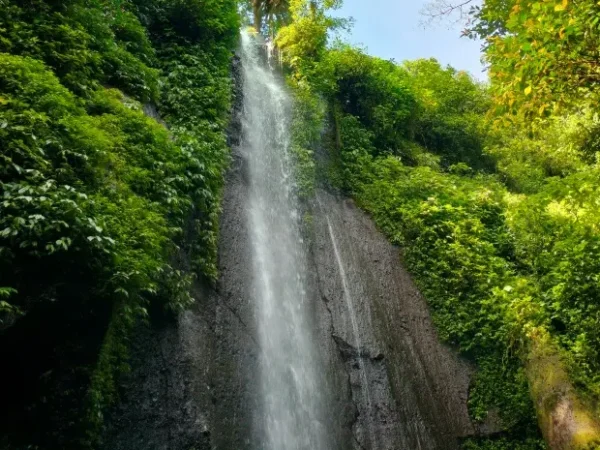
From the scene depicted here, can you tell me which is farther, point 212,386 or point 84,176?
point 212,386

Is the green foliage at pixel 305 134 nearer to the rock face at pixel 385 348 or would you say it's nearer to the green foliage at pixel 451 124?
the rock face at pixel 385 348

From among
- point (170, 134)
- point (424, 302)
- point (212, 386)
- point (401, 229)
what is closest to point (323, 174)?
point (401, 229)

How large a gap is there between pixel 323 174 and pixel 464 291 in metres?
4.34

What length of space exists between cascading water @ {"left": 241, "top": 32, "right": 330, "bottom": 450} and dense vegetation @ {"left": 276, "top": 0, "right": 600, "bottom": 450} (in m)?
0.93

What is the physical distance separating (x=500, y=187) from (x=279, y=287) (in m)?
8.21

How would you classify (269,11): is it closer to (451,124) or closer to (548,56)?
(451,124)

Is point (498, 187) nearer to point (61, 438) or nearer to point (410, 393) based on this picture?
point (410, 393)

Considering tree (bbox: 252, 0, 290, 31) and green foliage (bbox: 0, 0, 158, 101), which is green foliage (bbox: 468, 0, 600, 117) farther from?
tree (bbox: 252, 0, 290, 31)

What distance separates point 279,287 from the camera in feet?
27.7

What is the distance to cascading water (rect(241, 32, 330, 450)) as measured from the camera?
685cm

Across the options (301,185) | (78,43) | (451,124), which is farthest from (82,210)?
(451,124)

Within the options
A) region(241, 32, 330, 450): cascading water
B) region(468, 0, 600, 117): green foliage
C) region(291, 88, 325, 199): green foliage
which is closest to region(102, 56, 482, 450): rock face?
region(241, 32, 330, 450): cascading water

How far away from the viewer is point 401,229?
11047mm

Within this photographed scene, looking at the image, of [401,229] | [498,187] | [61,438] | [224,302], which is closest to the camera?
[61,438]
